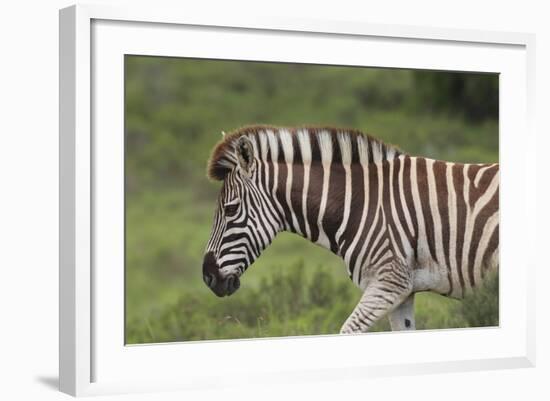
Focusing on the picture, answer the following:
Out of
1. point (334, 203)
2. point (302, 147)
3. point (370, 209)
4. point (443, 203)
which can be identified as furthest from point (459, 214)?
point (302, 147)

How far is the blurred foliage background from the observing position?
8.79 metres

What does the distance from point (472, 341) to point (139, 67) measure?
355cm

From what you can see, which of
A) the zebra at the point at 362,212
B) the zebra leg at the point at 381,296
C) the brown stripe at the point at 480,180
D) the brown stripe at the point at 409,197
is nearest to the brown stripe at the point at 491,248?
the zebra at the point at 362,212

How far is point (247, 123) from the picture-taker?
9414 mm

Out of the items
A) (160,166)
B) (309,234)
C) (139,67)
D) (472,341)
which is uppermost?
(139,67)

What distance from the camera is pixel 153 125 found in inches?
352

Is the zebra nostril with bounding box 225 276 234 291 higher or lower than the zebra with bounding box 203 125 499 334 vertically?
lower

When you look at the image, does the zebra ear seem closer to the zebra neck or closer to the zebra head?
the zebra head

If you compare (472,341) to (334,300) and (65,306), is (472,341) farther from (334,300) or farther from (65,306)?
(65,306)

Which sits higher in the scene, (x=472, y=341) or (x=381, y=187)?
(x=381, y=187)

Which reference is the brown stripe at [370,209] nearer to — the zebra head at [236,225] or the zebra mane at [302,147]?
the zebra mane at [302,147]

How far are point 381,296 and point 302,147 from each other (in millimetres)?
1354

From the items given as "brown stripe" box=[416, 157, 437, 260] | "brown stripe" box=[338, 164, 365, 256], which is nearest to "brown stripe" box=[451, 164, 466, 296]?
"brown stripe" box=[416, 157, 437, 260]

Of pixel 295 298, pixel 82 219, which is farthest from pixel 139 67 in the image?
pixel 295 298
